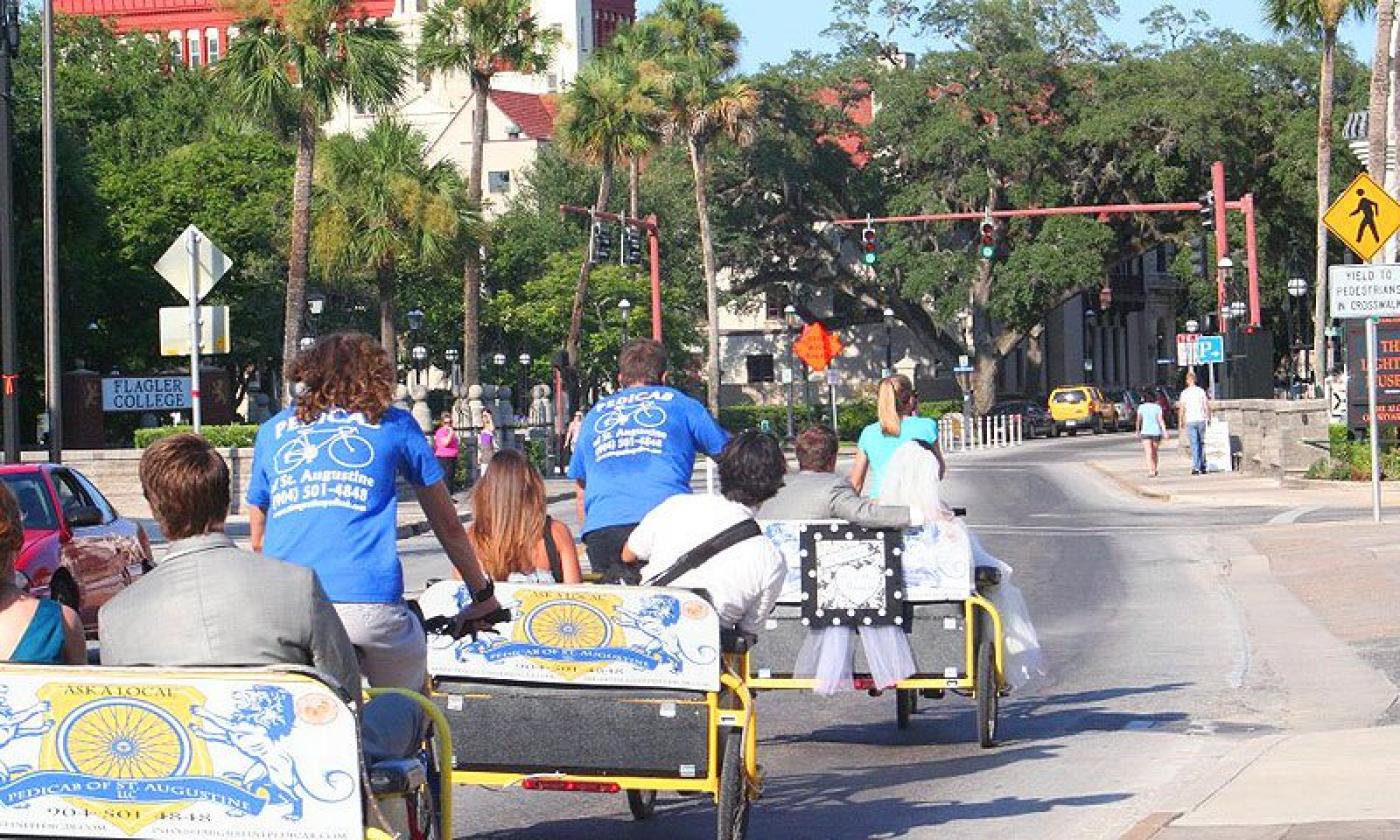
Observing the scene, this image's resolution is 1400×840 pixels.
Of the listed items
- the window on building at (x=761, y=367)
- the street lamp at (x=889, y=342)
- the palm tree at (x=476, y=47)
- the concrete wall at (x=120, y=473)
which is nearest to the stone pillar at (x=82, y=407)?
the concrete wall at (x=120, y=473)

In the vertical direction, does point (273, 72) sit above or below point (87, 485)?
above

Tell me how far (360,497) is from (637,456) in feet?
10.2

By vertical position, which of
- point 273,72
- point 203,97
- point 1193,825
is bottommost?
point 1193,825

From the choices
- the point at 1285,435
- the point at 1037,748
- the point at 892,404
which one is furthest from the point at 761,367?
the point at 1037,748

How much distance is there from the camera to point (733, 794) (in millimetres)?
8023

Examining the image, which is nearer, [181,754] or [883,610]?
[181,754]

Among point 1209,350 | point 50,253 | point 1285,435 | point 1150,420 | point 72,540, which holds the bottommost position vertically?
point 72,540

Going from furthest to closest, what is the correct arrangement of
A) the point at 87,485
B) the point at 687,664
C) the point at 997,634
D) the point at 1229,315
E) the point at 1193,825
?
1. the point at 1229,315
2. the point at 87,485
3. the point at 997,634
4. the point at 1193,825
5. the point at 687,664

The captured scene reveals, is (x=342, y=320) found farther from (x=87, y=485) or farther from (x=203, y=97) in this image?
(x=87, y=485)

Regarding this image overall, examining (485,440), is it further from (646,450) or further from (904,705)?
(646,450)

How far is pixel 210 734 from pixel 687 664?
291 cm

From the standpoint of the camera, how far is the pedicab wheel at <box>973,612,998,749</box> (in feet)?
36.7

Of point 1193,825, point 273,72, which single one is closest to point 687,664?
point 1193,825

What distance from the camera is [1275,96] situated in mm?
79375
